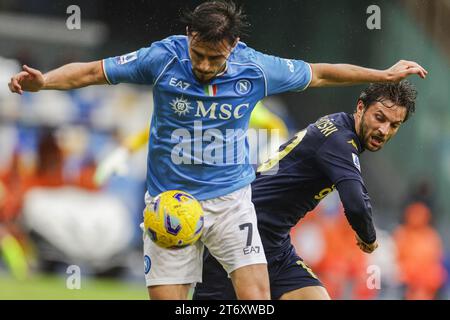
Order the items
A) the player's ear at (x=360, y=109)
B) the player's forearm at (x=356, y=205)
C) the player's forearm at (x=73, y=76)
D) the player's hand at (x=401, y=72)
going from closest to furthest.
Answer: the player's forearm at (x=73, y=76), the player's forearm at (x=356, y=205), the player's hand at (x=401, y=72), the player's ear at (x=360, y=109)

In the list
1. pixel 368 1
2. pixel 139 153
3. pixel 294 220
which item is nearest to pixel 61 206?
pixel 139 153

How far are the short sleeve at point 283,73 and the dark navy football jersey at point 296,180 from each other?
38 centimetres

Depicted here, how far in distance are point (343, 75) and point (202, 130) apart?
39.2 inches

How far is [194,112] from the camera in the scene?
566cm

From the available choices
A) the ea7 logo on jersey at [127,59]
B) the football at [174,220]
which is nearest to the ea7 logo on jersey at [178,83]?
the ea7 logo on jersey at [127,59]

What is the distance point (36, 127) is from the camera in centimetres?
1196

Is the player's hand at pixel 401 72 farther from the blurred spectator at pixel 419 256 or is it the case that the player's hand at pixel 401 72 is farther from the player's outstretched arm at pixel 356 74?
the blurred spectator at pixel 419 256

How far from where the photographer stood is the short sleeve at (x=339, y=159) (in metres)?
5.93

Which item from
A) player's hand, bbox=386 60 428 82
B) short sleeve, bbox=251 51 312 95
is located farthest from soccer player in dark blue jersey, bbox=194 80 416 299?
short sleeve, bbox=251 51 312 95

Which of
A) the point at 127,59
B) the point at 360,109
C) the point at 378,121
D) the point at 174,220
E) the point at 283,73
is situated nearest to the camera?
the point at 174,220

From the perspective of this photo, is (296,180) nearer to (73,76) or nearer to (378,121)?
(378,121)

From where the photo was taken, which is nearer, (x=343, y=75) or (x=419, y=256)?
(x=343, y=75)

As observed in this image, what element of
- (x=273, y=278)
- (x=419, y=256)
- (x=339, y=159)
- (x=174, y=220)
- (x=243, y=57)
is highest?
(x=243, y=57)

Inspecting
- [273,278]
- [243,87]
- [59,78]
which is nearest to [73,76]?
[59,78]
